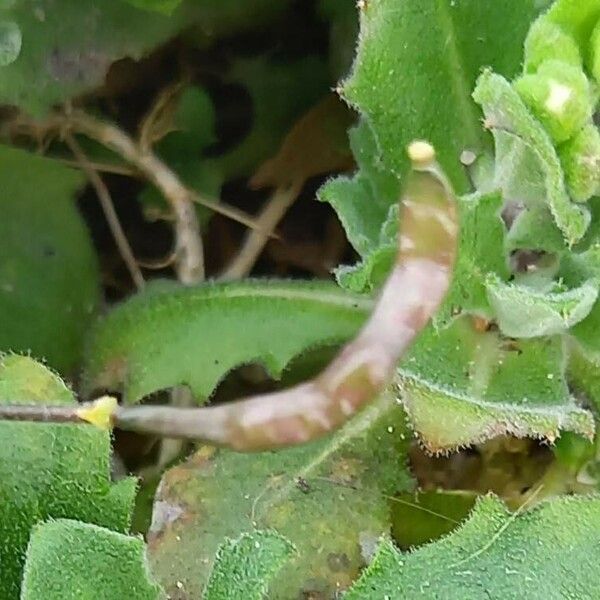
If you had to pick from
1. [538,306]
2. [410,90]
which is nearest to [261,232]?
[410,90]

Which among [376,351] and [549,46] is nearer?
[376,351]

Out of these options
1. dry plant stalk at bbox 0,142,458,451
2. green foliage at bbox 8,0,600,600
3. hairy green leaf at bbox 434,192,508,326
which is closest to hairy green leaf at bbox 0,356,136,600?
green foliage at bbox 8,0,600,600

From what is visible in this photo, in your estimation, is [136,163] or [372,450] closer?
[372,450]

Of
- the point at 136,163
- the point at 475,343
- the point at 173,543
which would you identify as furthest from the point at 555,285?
the point at 136,163

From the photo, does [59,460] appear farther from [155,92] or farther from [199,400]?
[155,92]

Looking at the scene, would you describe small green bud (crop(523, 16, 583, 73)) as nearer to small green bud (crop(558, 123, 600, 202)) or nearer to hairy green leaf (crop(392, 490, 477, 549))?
small green bud (crop(558, 123, 600, 202))

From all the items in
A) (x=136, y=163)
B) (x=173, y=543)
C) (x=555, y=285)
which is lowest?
(x=173, y=543)

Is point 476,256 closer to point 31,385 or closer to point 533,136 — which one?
point 533,136
